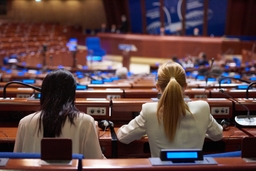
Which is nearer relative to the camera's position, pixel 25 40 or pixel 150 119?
pixel 150 119

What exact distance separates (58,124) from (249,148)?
3.15 ft

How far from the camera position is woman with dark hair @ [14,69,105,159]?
2.02m

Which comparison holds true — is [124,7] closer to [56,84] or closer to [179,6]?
[179,6]

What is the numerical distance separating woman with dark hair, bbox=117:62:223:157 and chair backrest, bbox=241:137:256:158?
1.64 feet

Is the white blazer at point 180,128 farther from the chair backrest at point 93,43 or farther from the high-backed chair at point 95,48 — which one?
the chair backrest at point 93,43

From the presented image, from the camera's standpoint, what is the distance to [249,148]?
5.33 feet

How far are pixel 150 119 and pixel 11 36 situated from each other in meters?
12.5

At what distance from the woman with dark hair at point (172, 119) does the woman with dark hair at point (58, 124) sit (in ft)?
1.00

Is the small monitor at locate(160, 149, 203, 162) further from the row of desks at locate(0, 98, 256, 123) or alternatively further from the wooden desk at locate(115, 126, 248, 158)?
the row of desks at locate(0, 98, 256, 123)

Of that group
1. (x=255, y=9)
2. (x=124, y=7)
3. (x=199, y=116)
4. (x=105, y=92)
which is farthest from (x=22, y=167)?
(x=124, y=7)

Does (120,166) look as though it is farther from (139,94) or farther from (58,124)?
(139,94)

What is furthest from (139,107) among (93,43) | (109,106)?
(93,43)

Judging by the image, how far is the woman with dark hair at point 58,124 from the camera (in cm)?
202

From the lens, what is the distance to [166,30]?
15617mm
